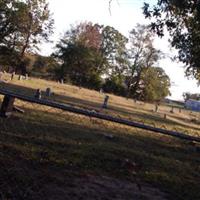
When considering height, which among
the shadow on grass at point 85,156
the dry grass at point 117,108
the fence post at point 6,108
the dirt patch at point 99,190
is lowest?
the dirt patch at point 99,190

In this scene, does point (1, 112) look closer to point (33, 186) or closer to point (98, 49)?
point (33, 186)

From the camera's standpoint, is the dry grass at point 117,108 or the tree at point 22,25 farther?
the tree at point 22,25

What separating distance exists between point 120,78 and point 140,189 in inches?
3235

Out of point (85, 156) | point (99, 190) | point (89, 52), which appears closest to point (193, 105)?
point (89, 52)

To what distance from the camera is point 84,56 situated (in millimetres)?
85375

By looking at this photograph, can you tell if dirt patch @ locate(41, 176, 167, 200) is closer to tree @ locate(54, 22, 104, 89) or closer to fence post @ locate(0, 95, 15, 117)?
fence post @ locate(0, 95, 15, 117)

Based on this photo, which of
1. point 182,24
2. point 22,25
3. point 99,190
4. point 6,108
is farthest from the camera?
point 22,25

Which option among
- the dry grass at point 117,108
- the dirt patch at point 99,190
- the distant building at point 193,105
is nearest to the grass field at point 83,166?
the dirt patch at point 99,190

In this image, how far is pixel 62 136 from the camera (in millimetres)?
13680

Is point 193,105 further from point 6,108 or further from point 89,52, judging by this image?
point 6,108

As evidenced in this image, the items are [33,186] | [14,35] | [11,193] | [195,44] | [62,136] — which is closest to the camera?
[11,193]

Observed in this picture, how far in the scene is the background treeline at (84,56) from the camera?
2901 inches

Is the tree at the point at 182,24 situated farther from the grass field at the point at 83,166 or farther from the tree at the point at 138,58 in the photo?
the tree at the point at 138,58

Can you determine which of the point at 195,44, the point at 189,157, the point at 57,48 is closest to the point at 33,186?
the point at 189,157
